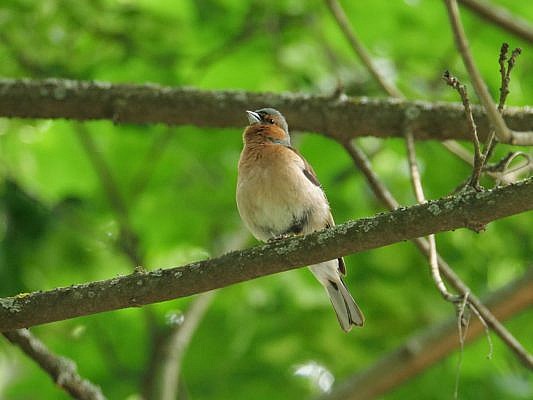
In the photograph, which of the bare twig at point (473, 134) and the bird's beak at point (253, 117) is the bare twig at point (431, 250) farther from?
the bird's beak at point (253, 117)

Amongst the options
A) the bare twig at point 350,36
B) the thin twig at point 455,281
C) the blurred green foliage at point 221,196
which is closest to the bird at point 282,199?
the thin twig at point 455,281

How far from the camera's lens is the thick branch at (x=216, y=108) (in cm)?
626

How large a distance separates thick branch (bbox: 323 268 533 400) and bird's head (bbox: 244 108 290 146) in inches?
72.3

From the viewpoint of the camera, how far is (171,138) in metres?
7.73

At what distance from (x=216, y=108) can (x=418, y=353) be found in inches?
93.4

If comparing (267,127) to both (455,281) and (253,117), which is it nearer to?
(253,117)

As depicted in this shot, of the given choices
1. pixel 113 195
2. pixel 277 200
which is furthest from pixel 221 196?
pixel 277 200

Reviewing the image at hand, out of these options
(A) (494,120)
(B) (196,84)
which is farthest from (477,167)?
(B) (196,84)

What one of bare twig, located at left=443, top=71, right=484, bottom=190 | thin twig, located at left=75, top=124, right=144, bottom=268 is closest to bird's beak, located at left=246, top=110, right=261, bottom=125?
thin twig, located at left=75, top=124, right=144, bottom=268

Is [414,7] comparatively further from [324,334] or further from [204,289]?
[204,289]

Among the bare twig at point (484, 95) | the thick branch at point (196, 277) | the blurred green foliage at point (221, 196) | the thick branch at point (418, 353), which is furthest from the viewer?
the blurred green foliage at point (221, 196)

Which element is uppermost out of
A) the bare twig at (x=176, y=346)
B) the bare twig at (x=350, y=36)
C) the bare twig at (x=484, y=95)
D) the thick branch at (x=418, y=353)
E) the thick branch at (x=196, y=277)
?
the bare twig at (x=350, y=36)

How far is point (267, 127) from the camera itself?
21.7 ft

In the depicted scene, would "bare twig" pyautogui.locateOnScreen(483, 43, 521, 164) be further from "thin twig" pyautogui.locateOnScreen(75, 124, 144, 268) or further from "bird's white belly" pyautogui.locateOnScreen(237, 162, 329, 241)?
"thin twig" pyautogui.locateOnScreen(75, 124, 144, 268)
